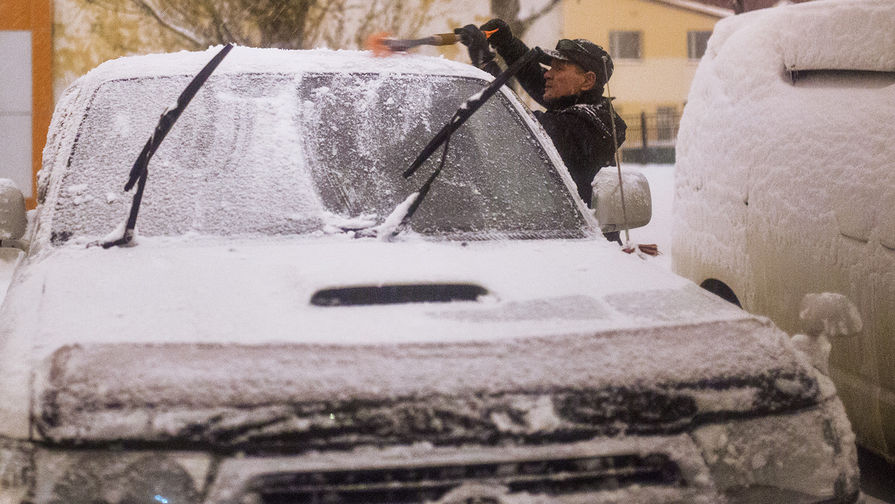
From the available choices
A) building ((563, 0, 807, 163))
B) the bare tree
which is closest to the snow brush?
the bare tree

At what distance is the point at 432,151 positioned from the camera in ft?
10.7

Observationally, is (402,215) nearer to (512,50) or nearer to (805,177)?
(805,177)

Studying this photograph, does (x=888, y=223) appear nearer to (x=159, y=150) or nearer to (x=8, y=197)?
(x=159, y=150)

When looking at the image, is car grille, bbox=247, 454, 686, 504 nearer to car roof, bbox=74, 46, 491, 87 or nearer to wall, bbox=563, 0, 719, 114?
car roof, bbox=74, 46, 491, 87

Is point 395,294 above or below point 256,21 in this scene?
below

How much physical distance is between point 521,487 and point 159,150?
1.65m

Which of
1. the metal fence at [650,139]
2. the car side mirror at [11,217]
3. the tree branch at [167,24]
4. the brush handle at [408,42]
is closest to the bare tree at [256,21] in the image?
the tree branch at [167,24]

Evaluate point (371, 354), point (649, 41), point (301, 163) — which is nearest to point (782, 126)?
point (301, 163)

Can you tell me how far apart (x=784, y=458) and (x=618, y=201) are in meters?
1.47

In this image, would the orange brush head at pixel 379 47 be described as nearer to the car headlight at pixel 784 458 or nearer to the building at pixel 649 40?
the car headlight at pixel 784 458

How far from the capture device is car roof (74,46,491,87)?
141 inches

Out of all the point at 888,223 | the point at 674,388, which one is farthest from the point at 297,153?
the point at 888,223

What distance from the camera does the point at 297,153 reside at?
10.6 ft

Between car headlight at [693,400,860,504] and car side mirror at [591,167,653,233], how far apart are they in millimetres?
1324
